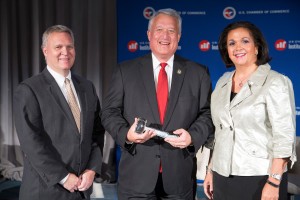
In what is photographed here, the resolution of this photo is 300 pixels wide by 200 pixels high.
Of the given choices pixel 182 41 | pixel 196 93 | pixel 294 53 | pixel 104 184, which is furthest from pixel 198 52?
pixel 196 93

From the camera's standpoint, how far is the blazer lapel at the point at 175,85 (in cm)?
210

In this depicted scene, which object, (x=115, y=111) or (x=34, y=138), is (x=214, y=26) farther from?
(x=34, y=138)

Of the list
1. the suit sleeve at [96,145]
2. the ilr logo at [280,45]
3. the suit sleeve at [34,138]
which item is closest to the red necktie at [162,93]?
the suit sleeve at [96,145]

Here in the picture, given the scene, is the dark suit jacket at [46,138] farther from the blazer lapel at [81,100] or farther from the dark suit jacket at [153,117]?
the dark suit jacket at [153,117]

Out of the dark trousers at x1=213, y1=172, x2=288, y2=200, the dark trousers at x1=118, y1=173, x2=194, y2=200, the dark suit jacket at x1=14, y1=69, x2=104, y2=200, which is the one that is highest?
the dark suit jacket at x1=14, y1=69, x2=104, y2=200

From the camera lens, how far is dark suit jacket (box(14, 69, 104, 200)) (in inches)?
79.3

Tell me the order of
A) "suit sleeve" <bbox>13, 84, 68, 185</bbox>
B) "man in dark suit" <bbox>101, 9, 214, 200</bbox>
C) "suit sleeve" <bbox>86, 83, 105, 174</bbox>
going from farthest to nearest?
1. "suit sleeve" <bbox>86, 83, 105, 174</bbox>
2. "man in dark suit" <bbox>101, 9, 214, 200</bbox>
3. "suit sleeve" <bbox>13, 84, 68, 185</bbox>

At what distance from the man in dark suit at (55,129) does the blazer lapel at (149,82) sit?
400 mm

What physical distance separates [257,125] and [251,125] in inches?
1.2

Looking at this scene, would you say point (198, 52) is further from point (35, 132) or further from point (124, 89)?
point (35, 132)

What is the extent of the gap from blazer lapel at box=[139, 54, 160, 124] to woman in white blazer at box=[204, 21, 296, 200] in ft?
1.21

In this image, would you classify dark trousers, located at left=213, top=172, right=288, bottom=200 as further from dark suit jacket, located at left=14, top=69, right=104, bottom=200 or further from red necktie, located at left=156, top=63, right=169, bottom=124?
dark suit jacket, located at left=14, top=69, right=104, bottom=200

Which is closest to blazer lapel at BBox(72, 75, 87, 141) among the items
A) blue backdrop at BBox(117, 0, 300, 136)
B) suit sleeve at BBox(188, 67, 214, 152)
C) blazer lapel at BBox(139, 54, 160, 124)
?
blazer lapel at BBox(139, 54, 160, 124)

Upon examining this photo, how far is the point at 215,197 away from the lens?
218 cm
